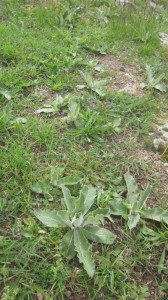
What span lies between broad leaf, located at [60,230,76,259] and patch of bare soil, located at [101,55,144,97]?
1.97 m

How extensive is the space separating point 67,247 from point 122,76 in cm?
240

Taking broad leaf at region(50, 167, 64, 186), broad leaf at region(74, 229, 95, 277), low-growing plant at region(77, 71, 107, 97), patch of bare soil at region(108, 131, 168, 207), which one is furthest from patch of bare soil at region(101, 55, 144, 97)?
broad leaf at region(74, 229, 95, 277)

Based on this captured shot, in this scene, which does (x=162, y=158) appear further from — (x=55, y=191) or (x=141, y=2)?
(x=141, y=2)

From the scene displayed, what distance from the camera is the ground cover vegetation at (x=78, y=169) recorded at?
1.60m

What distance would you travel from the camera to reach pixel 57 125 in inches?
99.3

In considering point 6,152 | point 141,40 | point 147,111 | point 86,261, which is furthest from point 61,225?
point 141,40

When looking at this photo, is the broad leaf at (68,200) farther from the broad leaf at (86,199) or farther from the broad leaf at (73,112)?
the broad leaf at (73,112)

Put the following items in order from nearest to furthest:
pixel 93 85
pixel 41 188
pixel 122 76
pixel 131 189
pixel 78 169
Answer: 1. pixel 41 188
2. pixel 131 189
3. pixel 78 169
4. pixel 93 85
5. pixel 122 76

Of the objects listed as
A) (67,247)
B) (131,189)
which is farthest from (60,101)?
(67,247)

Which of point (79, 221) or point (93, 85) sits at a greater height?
point (93, 85)

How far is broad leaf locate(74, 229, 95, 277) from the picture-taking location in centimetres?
157

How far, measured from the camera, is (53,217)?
1.74 metres

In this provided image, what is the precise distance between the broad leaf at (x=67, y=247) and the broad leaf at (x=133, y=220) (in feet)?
1.31

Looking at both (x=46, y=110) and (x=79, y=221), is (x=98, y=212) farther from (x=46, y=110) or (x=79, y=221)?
(x=46, y=110)
